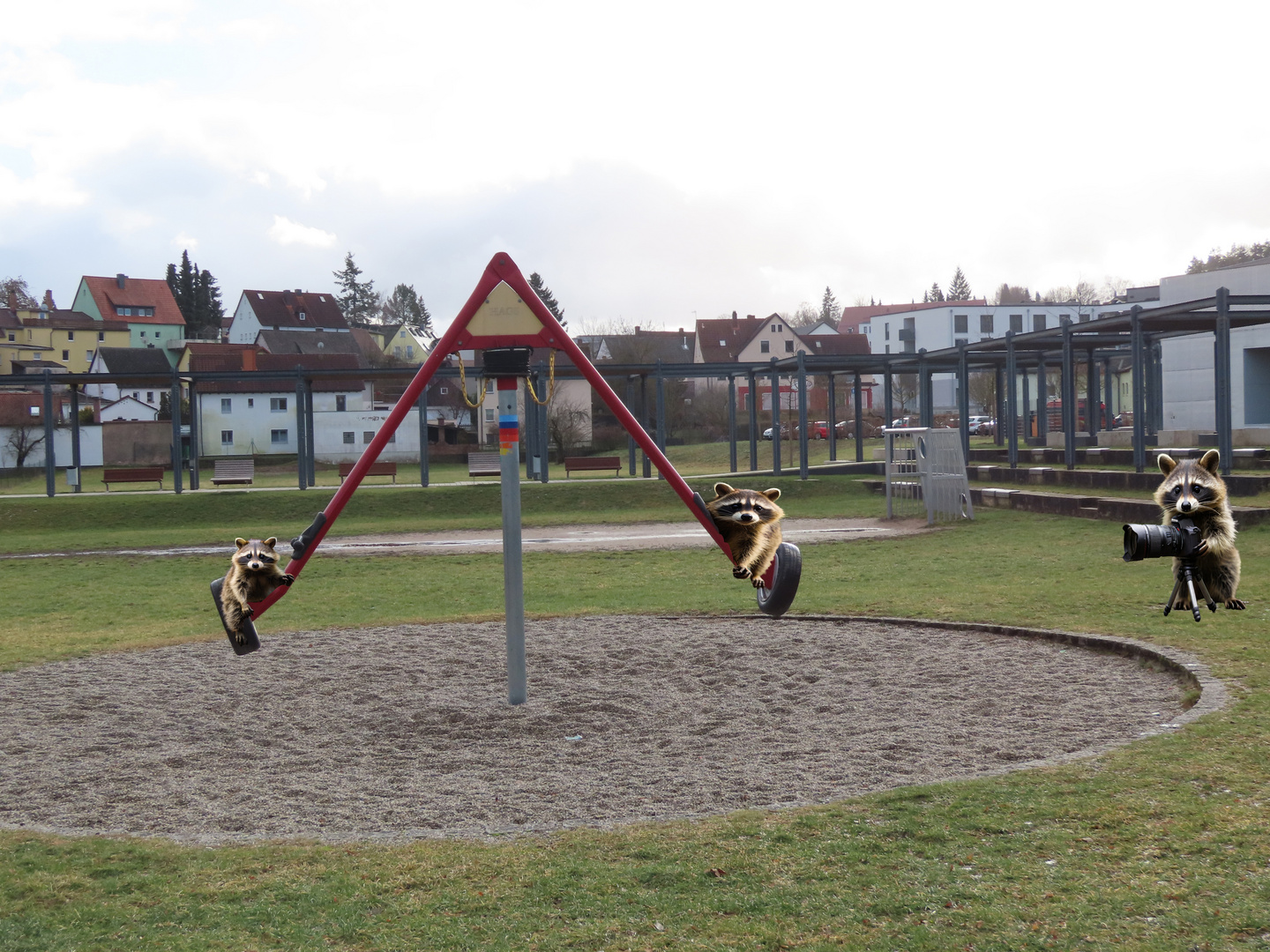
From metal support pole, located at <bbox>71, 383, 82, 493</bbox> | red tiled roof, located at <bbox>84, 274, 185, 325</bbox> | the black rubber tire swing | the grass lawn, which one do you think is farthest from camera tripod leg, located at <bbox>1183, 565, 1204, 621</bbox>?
red tiled roof, located at <bbox>84, 274, 185, 325</bbox>

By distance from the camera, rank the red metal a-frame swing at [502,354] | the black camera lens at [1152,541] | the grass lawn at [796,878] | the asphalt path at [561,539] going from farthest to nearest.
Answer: the asphalt path at [561,539]
the red metal a-frame swing at [502,354]
the grass lawn at [796,878]
the black camera lens at [1152,541]

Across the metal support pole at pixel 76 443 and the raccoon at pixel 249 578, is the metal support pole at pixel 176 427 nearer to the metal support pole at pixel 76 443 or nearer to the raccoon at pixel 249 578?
the metal support pole at pixel 76 443

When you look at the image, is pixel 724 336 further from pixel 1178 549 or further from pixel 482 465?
pixel 1178 549

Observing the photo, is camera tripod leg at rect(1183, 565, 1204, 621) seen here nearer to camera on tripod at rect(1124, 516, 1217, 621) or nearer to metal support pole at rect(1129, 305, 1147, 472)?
camera on tripod at rect(1124, 516, 1217, 621)

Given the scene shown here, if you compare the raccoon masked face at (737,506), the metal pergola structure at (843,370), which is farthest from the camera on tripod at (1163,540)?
the metal pergola structure at (843,370)

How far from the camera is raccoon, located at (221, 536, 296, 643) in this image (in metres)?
3.95

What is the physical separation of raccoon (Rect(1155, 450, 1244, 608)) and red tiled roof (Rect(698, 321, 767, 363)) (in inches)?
4128

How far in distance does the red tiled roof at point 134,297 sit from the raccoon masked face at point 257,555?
375 feet

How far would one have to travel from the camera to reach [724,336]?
109375 millimetres

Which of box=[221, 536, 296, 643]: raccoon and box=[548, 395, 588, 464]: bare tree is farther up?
box=[548, 395, 588, 464]: bare tree

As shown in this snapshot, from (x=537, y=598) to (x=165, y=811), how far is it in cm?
865

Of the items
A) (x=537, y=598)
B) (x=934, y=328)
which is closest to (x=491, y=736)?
(x=537, y=598)

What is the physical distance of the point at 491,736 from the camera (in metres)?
8.37

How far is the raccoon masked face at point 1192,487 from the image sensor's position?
1.21 meters
